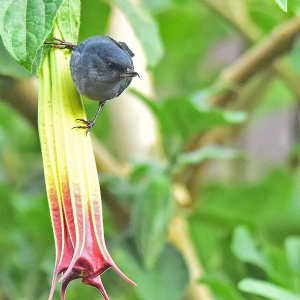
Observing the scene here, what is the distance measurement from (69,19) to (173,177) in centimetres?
48

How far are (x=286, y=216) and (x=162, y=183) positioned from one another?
1.47 ft

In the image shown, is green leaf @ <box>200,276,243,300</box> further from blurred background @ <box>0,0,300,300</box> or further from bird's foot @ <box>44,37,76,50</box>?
bird's foot @ <box>44,37,76,50</box>

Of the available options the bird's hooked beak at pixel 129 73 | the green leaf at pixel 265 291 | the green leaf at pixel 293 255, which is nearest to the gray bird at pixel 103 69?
the bird's hooked beak at pixel 129 73

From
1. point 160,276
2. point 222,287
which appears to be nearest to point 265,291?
point 222,287

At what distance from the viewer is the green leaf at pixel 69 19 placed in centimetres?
50

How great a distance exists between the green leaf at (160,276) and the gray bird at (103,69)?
408mm

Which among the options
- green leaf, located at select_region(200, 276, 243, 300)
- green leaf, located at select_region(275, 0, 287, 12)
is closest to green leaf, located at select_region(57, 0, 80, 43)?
green leaf, located at select_region(275, 0, 287, 12)

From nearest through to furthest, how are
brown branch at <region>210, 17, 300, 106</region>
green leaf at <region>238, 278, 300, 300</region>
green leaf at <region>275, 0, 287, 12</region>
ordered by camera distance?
1. green leaf at <region>275, 0, 287, 12</region>
2. green leaf at <region>238, 278, 300, 300</region>
3. brown branch at <region>210, 17, 300, 106</region>

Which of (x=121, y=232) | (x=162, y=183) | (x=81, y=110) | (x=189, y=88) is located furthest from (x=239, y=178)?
(x=81, y=110)

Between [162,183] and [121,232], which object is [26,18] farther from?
[121,232]

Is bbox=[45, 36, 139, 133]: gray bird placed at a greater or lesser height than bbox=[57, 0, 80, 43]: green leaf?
lesser

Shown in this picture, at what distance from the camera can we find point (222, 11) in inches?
45.0

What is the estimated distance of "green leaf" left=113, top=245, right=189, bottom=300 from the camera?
2.81ft

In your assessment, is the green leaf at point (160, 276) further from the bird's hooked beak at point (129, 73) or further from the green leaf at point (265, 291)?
the bird's hooked beak at point (129, 73)
